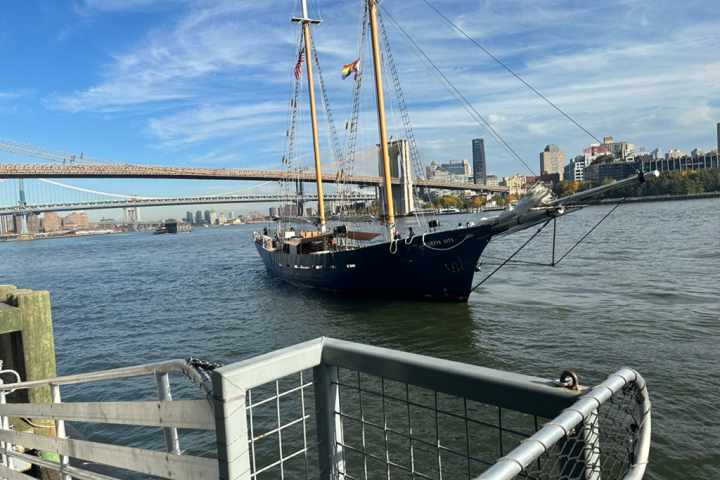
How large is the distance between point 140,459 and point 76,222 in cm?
21044

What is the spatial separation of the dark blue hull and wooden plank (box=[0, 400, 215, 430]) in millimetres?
12784

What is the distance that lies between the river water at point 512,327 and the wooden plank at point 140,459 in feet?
16.0

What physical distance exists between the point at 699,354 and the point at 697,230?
30.3m

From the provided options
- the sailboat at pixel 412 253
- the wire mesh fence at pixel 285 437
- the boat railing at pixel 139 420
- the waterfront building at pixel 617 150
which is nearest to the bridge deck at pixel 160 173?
the waterfront building at pixel 617 150

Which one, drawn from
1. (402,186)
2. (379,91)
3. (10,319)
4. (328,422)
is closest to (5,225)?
(402,186)

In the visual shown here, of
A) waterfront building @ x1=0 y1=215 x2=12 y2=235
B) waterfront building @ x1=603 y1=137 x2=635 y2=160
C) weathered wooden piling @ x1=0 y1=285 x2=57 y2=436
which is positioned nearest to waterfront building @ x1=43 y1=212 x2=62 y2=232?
waterfront building @ x1=0 y1=215 x2=12 y2=235

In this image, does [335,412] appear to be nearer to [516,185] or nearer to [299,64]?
[299,64]

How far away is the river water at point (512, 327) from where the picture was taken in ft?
25.0

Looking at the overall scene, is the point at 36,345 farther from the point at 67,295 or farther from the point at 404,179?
the point at 404,179

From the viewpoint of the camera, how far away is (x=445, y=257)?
1502 cm

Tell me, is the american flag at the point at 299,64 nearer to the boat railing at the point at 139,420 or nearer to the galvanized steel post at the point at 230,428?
the boat railing at the point at 139,420

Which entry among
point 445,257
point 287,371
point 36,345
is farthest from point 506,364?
point 287,371

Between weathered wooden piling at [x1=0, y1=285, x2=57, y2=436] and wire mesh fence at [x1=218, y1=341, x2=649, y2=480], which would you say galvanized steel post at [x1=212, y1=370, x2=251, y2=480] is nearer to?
wire mesh fence at [x1=218, y1=341, x2=649, y2=480]

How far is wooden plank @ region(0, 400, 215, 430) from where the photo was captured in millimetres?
1792
